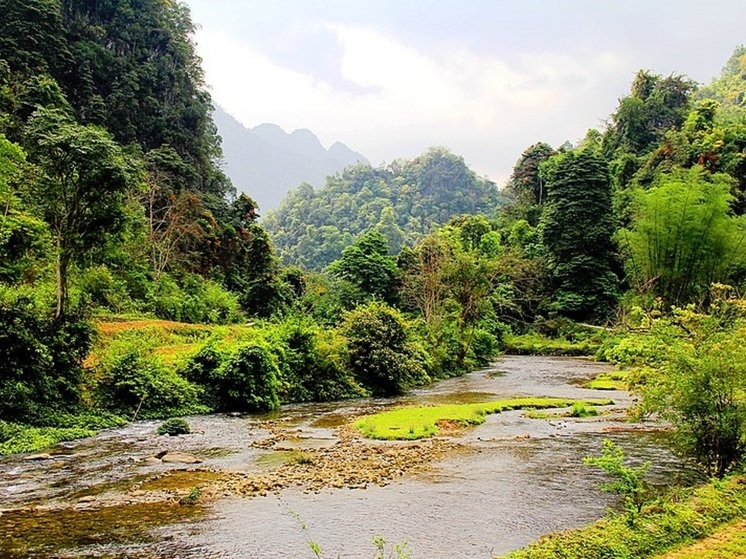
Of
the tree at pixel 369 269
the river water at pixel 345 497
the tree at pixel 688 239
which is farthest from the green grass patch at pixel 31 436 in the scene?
the tree at pixel 688 239

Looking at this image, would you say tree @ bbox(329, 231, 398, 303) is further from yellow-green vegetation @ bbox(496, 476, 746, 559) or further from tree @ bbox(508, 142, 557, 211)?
yellow-green vegetation @ bbox(496, 476, 746, 559)

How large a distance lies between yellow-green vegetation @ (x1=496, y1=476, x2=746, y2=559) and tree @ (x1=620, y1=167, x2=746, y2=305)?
33.8 metres

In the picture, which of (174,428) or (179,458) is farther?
(174,428)

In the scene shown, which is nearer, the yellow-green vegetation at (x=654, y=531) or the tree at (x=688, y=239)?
the yellow-green vegetation at (x=654, y=531)

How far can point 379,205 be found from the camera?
113 meters

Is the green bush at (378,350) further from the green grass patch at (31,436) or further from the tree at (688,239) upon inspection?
the tree at (688,239)

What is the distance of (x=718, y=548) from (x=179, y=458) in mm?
11109

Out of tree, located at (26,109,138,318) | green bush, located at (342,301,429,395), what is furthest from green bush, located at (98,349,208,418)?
green bush, located at (342,301,429,395)

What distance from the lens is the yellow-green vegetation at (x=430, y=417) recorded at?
17578 millimetres

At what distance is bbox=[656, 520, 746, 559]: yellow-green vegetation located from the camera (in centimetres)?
753

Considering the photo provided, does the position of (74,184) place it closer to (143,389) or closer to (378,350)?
(143,389)

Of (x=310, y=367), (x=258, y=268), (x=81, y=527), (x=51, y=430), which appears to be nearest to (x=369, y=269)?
(x=258, y=268)

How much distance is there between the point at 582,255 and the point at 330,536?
175ft

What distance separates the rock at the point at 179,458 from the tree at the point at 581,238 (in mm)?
47568
